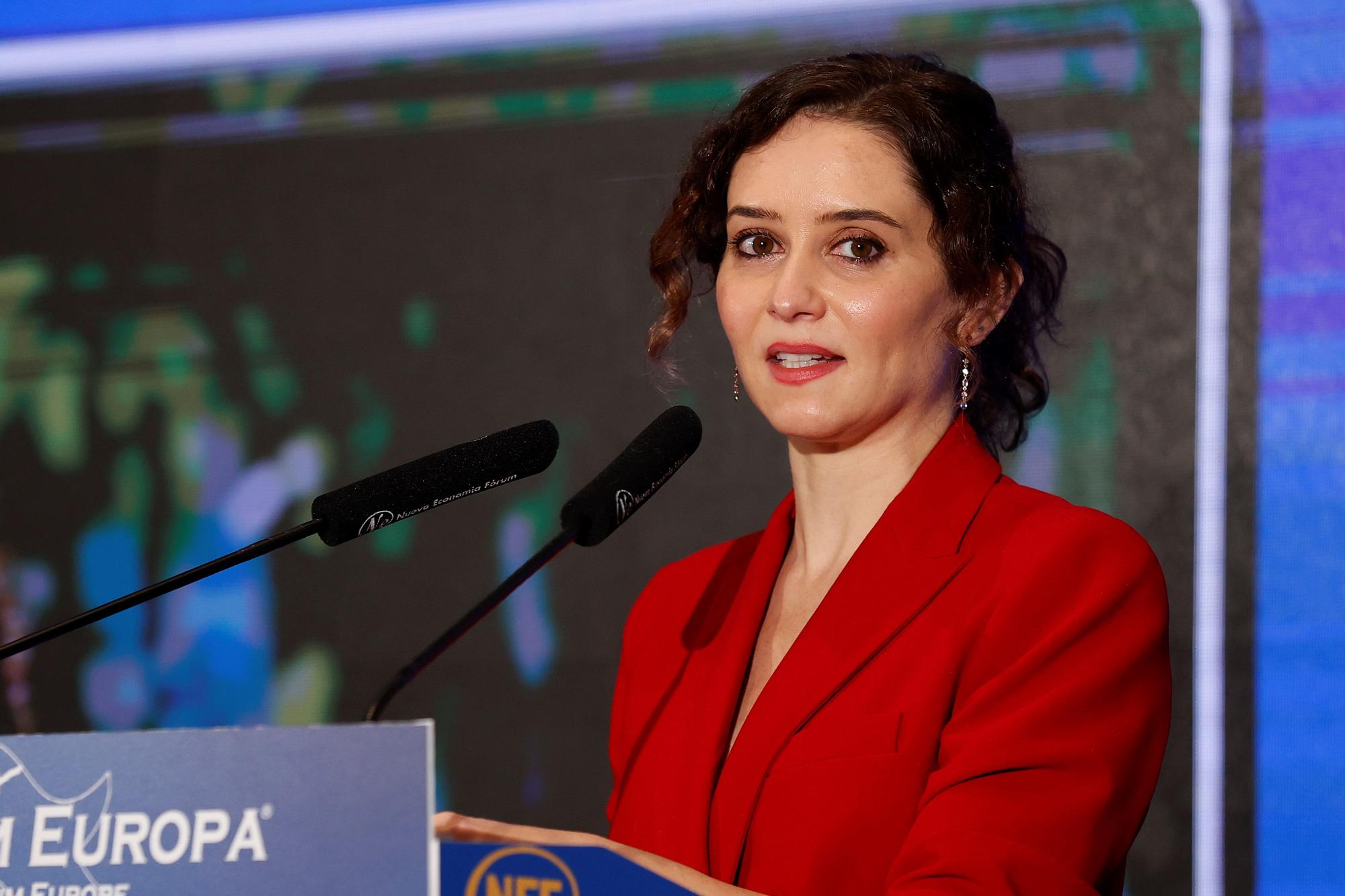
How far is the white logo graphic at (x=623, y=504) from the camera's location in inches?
50.8

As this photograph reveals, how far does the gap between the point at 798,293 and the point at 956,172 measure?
24cm

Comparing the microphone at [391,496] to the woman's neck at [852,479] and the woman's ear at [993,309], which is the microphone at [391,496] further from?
the woman's ear at [993,309]

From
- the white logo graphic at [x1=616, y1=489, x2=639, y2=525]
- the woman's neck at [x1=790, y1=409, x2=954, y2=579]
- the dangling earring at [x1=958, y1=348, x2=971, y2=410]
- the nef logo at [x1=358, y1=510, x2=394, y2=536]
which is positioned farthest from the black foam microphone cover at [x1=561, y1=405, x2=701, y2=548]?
the dangling earring at [x1=958, y1=348, x2=971, y2=410]

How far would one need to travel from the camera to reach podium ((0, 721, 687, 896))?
0.89 metres

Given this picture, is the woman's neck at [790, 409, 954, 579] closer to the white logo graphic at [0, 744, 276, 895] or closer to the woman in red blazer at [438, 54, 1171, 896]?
the woman in red blazer at [438, 54, 1171, 896]

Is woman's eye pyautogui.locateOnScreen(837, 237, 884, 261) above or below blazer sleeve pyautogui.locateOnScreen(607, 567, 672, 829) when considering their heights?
above

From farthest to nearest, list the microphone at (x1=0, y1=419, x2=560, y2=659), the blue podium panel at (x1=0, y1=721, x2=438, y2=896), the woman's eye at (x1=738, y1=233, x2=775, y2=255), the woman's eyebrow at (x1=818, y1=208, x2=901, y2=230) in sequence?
the woman's eye at (x1=738, y1=233, x2=775, y2=255) < the woman's eyebrow at (x1=818, y1=208, x2=901, y2=230) < the microphone at (x1=0, y1=419, x2=560, y2=659) < the blue podium panel at (x1=0, y1=721, x2=438, y2=896)

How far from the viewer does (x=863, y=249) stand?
166 centimetres

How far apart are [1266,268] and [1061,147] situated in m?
0.41

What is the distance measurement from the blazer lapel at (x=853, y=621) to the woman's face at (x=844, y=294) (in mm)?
116

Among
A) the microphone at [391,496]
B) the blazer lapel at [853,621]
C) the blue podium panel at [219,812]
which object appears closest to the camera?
the blue podium panel at [219,812]

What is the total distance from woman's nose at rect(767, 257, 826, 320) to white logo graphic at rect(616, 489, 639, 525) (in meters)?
0.42

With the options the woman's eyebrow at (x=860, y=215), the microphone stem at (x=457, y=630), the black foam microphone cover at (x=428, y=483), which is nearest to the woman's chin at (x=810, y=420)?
the woman's eyebrow at (x=860, y=215)

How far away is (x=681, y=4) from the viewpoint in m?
2.71
